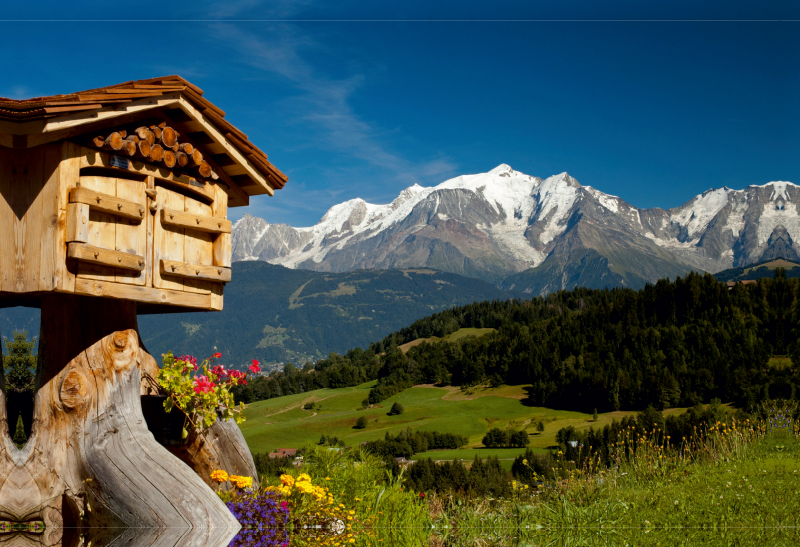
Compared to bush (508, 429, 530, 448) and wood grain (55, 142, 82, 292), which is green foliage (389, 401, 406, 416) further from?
wood grain (55, 142, 82, 292)

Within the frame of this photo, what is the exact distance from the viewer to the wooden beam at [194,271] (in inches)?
280

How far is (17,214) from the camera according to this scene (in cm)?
623

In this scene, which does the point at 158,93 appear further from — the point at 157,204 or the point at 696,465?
the point at 696,465

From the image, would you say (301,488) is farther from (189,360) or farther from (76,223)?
(76,223)

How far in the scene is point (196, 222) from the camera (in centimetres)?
744

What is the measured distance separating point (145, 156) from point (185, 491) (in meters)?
3.75

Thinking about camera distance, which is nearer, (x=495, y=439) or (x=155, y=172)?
(x=155, y=172)

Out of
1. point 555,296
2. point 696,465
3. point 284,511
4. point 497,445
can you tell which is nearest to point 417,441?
point 497,445

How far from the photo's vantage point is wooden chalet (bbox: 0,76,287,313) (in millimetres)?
6031

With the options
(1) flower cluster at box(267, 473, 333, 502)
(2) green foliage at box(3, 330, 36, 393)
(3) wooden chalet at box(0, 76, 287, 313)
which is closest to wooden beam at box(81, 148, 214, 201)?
(3) wooden chalet at box(0, 76, 287, 313)

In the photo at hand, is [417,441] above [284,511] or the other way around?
the other way around

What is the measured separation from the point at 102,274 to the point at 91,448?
1943 mm

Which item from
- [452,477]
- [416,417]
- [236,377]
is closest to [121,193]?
[236,377]

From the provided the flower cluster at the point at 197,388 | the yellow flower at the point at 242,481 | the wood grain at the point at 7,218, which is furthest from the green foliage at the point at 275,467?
the wood grain at the point at 7,218
